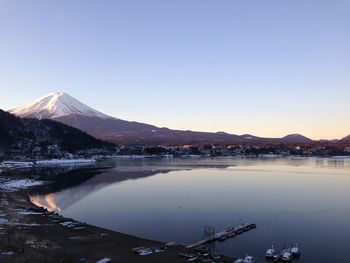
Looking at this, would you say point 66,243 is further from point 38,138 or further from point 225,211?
point 38,138

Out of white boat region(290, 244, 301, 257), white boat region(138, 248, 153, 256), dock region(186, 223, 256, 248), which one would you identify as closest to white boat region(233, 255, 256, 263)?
white boat region(290, 244, 301, 257)

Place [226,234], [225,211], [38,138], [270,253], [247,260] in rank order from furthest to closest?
[38,138], [225,211], [226,234], [270,253], [247,260]

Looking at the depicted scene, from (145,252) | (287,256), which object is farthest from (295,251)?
(145,252)

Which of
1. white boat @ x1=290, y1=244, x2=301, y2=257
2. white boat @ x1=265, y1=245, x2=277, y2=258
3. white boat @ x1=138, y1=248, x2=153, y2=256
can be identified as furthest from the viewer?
white boat @ x1=290, y1=244, x2=301, y2=257

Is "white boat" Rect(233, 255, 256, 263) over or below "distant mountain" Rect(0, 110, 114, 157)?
below

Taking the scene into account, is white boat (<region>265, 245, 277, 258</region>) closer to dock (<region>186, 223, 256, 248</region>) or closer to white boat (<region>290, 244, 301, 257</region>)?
white boat (<region>290, 244, 301, 257</region>)

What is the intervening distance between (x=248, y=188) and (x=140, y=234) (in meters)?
16.2

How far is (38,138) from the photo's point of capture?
86000 mm

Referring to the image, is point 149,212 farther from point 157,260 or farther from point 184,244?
point 157,260

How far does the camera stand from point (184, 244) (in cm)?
1438

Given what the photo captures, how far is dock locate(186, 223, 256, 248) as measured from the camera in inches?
567

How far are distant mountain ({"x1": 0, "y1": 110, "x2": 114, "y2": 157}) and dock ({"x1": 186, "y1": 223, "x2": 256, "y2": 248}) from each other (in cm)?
5797

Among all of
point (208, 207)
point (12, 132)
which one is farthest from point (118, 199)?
point (12, 132)

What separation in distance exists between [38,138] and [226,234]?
7707 centimetres
